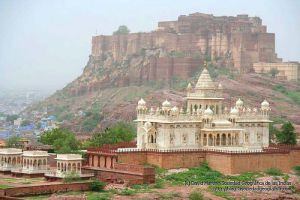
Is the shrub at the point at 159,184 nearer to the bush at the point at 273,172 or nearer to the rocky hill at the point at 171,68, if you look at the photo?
the bush at the point at 273,172

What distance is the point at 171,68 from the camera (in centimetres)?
12575

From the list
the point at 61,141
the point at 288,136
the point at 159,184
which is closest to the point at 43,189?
the point at 159,184

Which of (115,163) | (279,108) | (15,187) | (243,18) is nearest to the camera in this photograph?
(15,187)

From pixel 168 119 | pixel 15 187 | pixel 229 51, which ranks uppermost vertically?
A: pixel 229 51

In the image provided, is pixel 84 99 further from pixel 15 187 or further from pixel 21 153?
pixel 15 187

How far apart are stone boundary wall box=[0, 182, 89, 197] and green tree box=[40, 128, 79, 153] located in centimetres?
1262

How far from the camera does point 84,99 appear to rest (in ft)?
448

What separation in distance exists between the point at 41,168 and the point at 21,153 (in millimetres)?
3250

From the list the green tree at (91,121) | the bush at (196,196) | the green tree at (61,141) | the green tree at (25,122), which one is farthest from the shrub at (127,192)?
the green tree at (25,122)

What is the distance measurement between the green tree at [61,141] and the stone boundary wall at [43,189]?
12.6 m

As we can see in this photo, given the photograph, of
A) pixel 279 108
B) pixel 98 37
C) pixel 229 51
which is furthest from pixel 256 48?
pixel 98 37

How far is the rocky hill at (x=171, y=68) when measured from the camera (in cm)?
11506

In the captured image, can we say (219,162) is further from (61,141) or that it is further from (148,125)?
(61,141)

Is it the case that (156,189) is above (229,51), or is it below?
below
